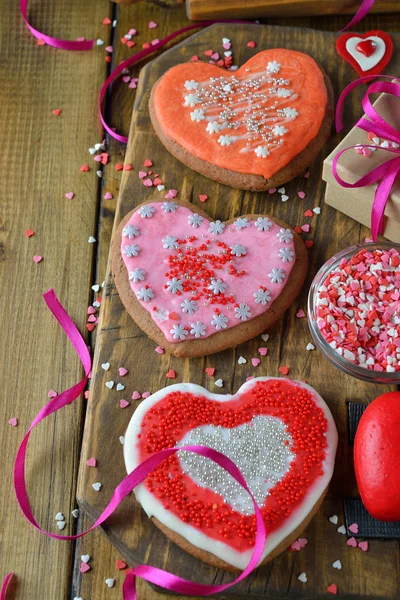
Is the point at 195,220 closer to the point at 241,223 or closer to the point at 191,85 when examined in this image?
the point at 241,223

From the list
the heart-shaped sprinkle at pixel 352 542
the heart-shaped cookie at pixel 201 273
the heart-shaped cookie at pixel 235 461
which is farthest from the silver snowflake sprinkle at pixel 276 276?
the heart-shaped sprinkle at pixel 352 542

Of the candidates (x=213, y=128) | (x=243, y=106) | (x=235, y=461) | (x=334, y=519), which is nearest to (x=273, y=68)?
(x=243, y=106)

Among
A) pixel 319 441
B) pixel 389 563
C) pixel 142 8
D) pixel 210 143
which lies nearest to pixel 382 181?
pixel 210 143

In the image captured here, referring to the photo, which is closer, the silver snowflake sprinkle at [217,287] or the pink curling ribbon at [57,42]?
the silver snowflake sprinkle at [217,287]

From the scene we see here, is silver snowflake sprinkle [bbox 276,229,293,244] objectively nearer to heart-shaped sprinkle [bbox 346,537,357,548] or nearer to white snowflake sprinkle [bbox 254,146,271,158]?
white snowflake sprinkle [bbox 254,146,271,158]

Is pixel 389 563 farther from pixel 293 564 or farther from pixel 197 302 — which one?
pixel 197 302

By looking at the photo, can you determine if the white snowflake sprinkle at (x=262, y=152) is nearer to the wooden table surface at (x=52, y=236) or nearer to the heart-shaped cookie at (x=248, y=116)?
the heart-shaped cookie at (x=248, y=116)
